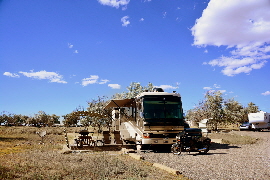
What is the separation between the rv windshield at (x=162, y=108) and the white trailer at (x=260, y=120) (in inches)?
1089

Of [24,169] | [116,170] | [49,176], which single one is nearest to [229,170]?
[116,170]

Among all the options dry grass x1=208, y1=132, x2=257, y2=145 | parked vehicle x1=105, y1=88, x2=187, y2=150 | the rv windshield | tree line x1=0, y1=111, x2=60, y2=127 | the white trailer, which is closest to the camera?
parked vehicle x1=105, y1=88, x2=187, y2=150

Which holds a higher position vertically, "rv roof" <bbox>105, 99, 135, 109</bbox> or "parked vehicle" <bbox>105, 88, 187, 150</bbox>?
"rv roof" <bbox>105, 99, 135, 109</bbox>

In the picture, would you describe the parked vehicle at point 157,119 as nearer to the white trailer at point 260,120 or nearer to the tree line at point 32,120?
the white trailer at point 260,120

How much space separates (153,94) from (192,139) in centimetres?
339

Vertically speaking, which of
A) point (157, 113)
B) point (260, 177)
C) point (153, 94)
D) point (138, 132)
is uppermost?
point (153, 94)

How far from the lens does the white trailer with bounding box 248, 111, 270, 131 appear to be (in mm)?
36938

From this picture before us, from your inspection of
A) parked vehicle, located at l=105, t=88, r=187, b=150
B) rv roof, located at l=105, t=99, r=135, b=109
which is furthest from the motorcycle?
rv roof, located at l=105, t=99, r=135, b=109

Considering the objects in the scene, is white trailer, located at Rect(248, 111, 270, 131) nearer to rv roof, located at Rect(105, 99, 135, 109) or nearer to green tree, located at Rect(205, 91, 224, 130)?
green tree, located at Rect(205, 91, 224, 130)

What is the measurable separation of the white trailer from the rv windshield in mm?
27656

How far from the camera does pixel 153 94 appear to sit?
14578 mm

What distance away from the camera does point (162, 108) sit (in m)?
14.4

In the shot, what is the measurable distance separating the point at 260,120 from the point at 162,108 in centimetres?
2859

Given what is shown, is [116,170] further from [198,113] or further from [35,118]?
[35,118]
